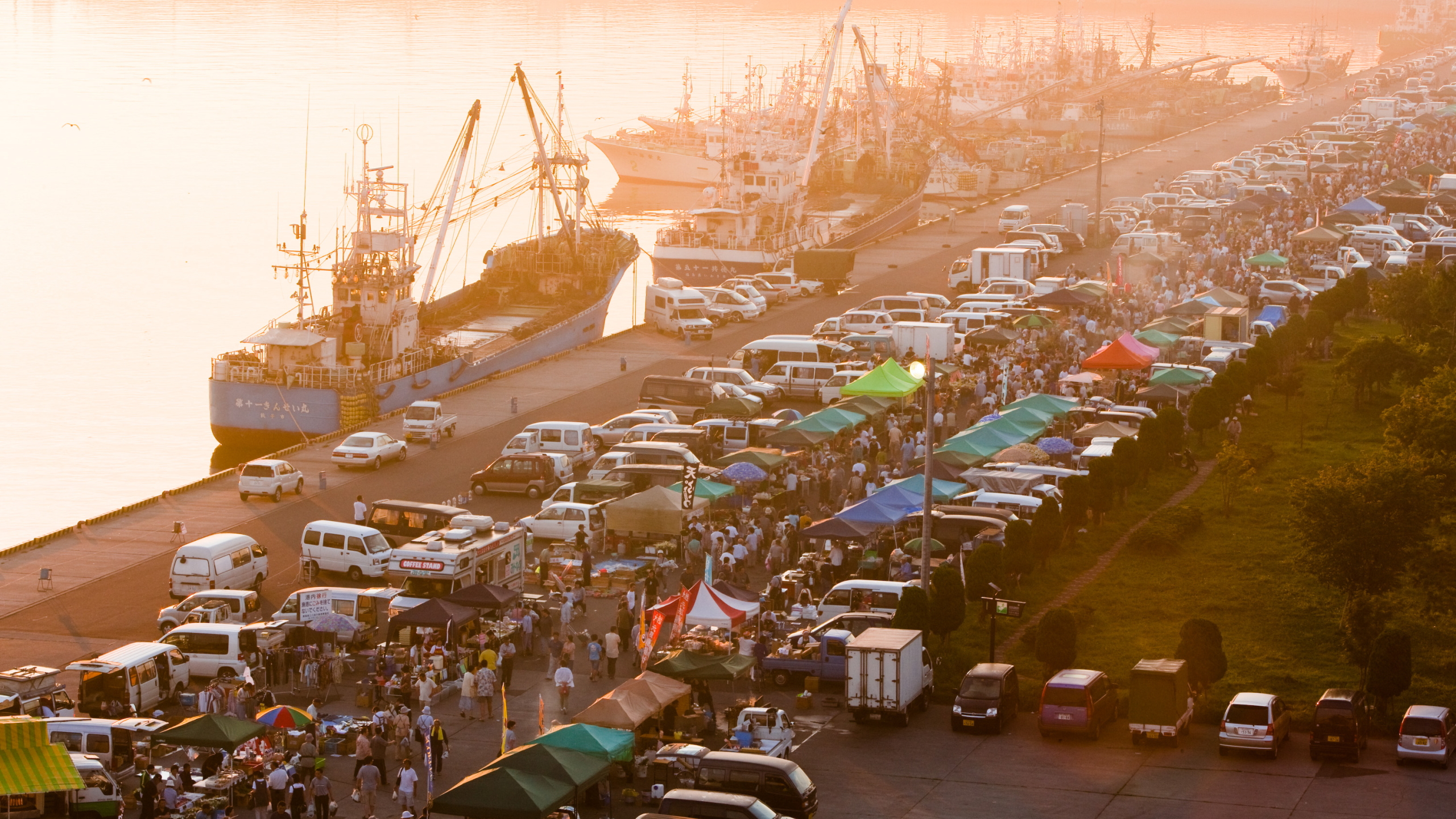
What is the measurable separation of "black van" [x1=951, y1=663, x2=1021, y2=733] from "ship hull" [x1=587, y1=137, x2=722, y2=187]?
87454 millimetres

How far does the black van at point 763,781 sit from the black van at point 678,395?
2456cm

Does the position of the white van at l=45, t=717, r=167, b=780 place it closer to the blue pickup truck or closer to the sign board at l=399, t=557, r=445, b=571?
the sign board at l=399, t=557, r=445, b=571

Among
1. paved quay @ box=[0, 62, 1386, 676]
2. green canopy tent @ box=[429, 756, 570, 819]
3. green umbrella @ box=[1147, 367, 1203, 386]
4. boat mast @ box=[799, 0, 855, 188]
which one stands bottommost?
paved quay @ box=[0, 62, 1386, 676]

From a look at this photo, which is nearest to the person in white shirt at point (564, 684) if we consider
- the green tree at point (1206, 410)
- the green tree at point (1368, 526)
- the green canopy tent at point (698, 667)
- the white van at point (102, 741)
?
the green canopy tent at point (698, 667)

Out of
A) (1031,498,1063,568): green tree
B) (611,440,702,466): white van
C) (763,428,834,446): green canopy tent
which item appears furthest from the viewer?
(763,428,834,446): green canopy tent

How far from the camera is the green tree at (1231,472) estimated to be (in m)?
38.6

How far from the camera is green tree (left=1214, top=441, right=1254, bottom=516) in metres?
38.6

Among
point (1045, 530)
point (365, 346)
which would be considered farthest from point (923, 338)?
point (1045, 530)

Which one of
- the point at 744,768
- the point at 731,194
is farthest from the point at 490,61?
the point at 744,768

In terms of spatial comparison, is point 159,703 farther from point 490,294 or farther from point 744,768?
point 490,294

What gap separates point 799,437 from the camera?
41.8m

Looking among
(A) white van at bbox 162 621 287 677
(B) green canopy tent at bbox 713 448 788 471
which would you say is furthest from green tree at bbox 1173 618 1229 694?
(A) white van at bbox 162 621 287 677

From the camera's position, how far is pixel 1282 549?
35781 millimetres

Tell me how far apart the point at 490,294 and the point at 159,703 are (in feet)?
131
